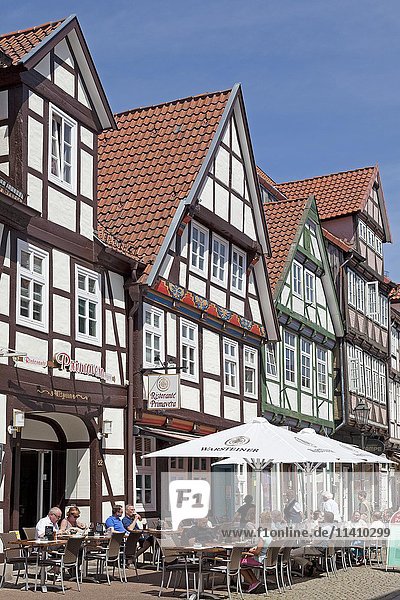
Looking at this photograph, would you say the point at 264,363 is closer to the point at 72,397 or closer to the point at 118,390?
the point at 118,390

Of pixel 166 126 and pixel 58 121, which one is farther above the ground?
pixel 166 126

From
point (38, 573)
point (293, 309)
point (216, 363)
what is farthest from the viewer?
point (293, 309)

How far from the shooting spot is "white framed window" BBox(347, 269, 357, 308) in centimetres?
3850

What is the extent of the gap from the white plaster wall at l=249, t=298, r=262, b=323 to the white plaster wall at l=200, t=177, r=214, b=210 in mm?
4070

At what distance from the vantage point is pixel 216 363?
26422mm

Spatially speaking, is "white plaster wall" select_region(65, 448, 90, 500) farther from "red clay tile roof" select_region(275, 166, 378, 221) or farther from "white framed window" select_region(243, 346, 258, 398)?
"red clay tile roof" select_region(275, 166, 378, 221)

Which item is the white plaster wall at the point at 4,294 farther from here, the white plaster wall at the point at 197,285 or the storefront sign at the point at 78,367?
the white plaster wall at the point at 197,285

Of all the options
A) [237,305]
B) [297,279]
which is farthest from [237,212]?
[297,279]

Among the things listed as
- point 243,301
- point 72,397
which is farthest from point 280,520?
point 243,301

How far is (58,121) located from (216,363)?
881cm

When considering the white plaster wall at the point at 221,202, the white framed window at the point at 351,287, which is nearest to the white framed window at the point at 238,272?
the white plaster wall at the point at 221,202

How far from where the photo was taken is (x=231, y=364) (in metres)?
27.6

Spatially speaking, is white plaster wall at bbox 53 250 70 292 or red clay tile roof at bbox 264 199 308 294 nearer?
white plaster wall at bbox 53 250 70 292

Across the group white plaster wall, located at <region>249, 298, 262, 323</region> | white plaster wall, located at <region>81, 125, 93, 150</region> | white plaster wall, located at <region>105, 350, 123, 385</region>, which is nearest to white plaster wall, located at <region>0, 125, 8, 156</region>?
white plaster wall, located at <region>81, 125, 93, 150</region>
